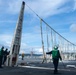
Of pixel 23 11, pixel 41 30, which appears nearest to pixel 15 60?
pixel 23 11

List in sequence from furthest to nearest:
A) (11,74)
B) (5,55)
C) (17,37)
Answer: (5,55) < (17,37) < (11,74)

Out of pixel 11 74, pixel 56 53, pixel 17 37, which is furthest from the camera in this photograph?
pixel 17 37

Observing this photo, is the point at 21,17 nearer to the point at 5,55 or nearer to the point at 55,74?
the point at 5,55

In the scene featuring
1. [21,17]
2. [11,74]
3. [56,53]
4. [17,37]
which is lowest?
[11,74]

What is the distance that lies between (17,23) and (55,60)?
948 centimetres

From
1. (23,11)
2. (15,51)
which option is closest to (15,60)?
(15,51)

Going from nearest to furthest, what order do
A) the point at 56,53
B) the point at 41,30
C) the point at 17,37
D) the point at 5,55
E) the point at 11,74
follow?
1. the point at 11,74
2. the point at 56,53
3. the point at 17,37
4. the point at 5,55
5. the point at 41,30

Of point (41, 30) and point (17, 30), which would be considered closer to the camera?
point (17, 30)

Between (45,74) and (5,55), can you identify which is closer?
(45,74)

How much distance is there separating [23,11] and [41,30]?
17.2 m

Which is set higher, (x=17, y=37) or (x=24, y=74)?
(x=17, y=37)

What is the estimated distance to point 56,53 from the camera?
1762 cm

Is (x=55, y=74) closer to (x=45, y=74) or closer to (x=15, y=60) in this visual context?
(x=45, y=74)

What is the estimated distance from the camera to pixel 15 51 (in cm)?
2588
